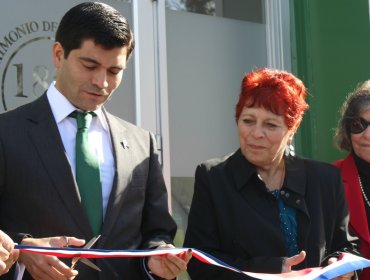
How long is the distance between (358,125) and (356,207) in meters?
0.52

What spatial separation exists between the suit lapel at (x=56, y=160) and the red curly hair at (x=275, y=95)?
953 mm

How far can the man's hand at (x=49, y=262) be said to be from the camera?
7.81 ft

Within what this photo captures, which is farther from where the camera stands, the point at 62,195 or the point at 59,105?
the point at 59,105

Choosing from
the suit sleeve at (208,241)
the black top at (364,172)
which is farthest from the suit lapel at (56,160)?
the black top at (364,172)

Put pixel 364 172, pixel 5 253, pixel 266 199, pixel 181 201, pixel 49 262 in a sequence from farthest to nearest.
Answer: pixel 181 201, pixel 364 172, pixel 266 199, pixel 49 262, pixel 5 253

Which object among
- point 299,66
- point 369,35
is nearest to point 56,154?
point 299,66

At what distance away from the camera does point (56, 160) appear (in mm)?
Result: 2711

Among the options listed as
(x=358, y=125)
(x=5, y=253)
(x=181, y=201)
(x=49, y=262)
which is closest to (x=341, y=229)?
(x=358, y=125)

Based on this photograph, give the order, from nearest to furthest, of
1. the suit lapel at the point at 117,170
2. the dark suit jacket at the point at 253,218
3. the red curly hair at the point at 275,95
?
1. the suit lapel at the point at 117,170
2. the dark suit jacket at the point at 253,218
3. the red curly hair at the point at 275,95

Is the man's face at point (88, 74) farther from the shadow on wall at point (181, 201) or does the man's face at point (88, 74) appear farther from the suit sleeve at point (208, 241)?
the shadow on wall at point (181, 201)

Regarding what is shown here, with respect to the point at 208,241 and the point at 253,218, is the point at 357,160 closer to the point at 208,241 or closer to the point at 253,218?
the point at 253,218

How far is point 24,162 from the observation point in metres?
2.67

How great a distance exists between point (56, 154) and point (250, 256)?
0.99 meters

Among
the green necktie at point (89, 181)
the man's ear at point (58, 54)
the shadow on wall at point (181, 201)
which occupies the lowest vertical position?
the shadow on wall at point (181, 201)
